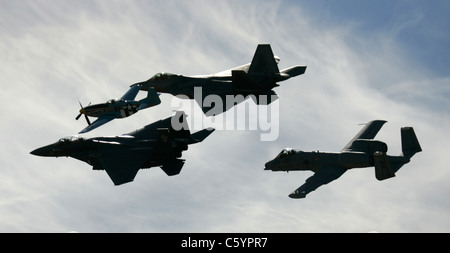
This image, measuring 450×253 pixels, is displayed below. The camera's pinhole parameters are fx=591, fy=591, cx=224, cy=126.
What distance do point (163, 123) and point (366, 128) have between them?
17.8 m

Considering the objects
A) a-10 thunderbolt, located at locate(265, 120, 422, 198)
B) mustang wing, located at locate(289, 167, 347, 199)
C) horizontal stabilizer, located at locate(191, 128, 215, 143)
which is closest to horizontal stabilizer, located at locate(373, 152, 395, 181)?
a-10 thunderbolt, located at locate(265, 120, 422, 198)

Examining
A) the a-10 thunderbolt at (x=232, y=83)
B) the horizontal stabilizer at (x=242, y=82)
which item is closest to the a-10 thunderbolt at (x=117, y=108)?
the a-10 thunderbolt at (x=232, y=83)

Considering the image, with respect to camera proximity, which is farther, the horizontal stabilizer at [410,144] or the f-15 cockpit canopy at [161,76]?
the f-15 cockpit canopy at [161,76]

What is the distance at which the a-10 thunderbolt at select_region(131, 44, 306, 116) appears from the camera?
5003cm

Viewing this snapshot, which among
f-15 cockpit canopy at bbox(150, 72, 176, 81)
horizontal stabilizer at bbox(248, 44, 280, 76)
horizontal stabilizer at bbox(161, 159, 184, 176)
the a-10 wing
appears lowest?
horizontal stabilizer at bbox(161, 159, 184, 176)

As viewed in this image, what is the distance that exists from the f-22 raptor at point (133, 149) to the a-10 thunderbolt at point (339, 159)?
309 inches

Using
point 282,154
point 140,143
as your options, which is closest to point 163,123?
point 140,143

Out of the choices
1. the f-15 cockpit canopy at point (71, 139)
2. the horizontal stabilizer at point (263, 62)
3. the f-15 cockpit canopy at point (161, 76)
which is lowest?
the f-15 cockpit canopy at point (71, 139)

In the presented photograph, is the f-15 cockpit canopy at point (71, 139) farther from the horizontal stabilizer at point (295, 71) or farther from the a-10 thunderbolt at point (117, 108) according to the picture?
the horizontal stabilizer at point (295, 71)

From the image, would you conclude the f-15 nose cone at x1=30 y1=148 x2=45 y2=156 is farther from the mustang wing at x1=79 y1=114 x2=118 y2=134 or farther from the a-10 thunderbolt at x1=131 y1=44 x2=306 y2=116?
the a-10 thunderbolt at x1=131 y1=44 x2=306 y2=116

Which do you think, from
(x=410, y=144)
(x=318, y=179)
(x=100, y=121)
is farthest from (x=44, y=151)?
(x=410, y=144)

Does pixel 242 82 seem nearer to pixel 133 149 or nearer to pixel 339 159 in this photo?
pixel 339 159

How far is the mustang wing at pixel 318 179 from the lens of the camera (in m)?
42.7

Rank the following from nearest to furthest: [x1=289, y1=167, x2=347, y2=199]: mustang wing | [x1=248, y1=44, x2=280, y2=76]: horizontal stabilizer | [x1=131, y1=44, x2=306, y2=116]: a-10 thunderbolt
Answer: [x1=289, y1=167, x2=347, y2=199]: mustang wing
[x1=131, y1=44, x2=306, y2=116]: a-10 thunderbolt
[x1=248, y1=44, x2=280, y2=76]: horizontal stabilizer
